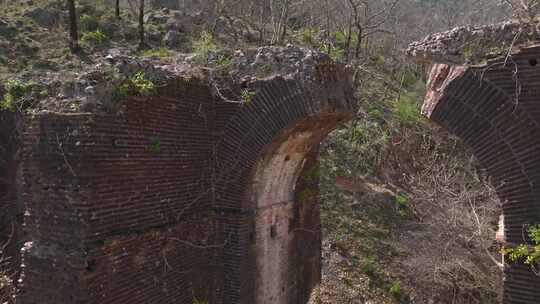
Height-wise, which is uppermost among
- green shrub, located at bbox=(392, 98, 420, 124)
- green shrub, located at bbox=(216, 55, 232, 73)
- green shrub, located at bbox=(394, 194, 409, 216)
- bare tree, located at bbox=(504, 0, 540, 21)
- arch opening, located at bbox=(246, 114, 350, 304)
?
bare tree, located at bbox=(504, 0, 540, 21)

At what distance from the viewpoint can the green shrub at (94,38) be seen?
21188mm

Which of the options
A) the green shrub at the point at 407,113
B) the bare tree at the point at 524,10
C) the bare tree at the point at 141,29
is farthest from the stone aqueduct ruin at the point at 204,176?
the bare tree at the point at 141,29

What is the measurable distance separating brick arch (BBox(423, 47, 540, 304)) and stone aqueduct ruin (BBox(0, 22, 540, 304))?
11 millimetres

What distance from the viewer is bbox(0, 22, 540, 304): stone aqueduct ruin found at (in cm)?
479

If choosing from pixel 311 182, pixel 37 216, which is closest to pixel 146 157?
pixel 37 216

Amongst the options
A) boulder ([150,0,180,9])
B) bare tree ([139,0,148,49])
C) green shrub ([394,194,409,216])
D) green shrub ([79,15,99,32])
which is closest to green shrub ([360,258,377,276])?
green shrub ([394,194,409,216])

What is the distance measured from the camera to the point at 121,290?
5121 mm

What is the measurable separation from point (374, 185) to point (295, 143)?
1060 cm

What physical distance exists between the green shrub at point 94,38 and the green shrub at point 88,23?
1387 mm

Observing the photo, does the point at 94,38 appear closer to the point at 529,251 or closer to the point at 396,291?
the point at 396,291

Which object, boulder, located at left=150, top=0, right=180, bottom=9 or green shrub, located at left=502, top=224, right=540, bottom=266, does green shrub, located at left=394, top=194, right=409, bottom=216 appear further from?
boulder, located at left=150, top=0, right=180, bottom=9

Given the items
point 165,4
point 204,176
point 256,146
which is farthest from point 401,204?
point 165,4

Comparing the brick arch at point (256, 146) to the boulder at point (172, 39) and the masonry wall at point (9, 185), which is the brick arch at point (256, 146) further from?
the boulder at point (172, 39)

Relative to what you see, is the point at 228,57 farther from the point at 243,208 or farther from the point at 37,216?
the point at 37,216
